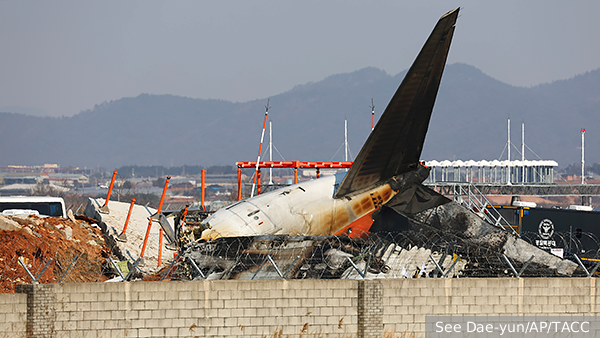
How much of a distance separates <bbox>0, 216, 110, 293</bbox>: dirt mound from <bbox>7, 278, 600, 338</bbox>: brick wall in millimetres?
4934

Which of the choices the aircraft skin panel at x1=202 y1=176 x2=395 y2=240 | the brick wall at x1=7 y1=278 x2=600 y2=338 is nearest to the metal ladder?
the aircraft skin panel at x1=202 y1=176 x2=395 y2=240

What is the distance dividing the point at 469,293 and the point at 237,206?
33.0 feet

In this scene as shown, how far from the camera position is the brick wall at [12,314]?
1775 centimetres

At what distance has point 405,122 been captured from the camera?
28047mm

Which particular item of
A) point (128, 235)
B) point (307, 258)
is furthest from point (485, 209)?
point (307, 258)

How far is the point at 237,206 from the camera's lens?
25484 mm

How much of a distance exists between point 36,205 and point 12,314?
57.2 ft

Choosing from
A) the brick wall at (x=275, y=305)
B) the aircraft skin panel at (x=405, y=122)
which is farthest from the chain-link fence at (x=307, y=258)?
the aircraft skin panel at (x=405, y=122)

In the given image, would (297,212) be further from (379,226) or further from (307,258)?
(379,226)

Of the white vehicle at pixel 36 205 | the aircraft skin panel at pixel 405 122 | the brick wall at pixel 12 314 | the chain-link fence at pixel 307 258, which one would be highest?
the aircraft skin panel at pixel 405 122

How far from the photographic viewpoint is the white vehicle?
1298 inches

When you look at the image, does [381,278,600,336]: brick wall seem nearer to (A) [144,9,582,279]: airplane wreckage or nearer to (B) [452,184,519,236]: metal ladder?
(A) [144,9,582,279]: airplane wreckage

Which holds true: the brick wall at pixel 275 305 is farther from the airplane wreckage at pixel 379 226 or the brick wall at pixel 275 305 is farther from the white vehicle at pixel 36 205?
the white vehicle at pixel 36 205

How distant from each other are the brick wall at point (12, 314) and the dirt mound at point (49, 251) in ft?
14.8
